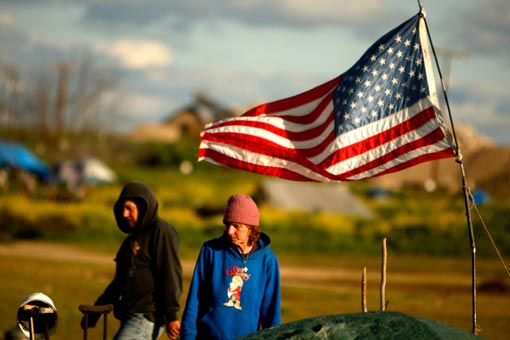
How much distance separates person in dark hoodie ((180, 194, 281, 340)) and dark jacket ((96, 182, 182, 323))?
0.59 meters

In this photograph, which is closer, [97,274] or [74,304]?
[74,304]

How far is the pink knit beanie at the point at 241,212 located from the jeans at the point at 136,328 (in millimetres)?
1076

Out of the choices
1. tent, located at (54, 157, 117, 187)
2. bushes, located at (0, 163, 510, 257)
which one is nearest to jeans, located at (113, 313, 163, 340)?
bushes, located at (0, 163, 510, 257)

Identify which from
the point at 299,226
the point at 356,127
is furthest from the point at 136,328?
the point at 299,226

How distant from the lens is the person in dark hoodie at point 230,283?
18.7ft

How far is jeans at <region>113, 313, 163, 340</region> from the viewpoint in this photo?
6314mm

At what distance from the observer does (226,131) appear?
7.59 meters

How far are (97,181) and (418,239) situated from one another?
19.2 metres

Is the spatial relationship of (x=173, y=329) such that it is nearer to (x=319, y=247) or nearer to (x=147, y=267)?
(x=147, y=267)

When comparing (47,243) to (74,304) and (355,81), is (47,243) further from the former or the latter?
(355,81)

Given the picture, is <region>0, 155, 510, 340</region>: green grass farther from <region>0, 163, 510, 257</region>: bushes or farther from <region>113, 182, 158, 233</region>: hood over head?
<region>113, 182, 158, 233</region>: hood over head

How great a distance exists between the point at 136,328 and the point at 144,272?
1.17 ft

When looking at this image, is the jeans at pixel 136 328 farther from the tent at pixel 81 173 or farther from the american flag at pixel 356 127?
the tent at pixel 81 173

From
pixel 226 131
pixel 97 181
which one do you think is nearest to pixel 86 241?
pixel 97 181
